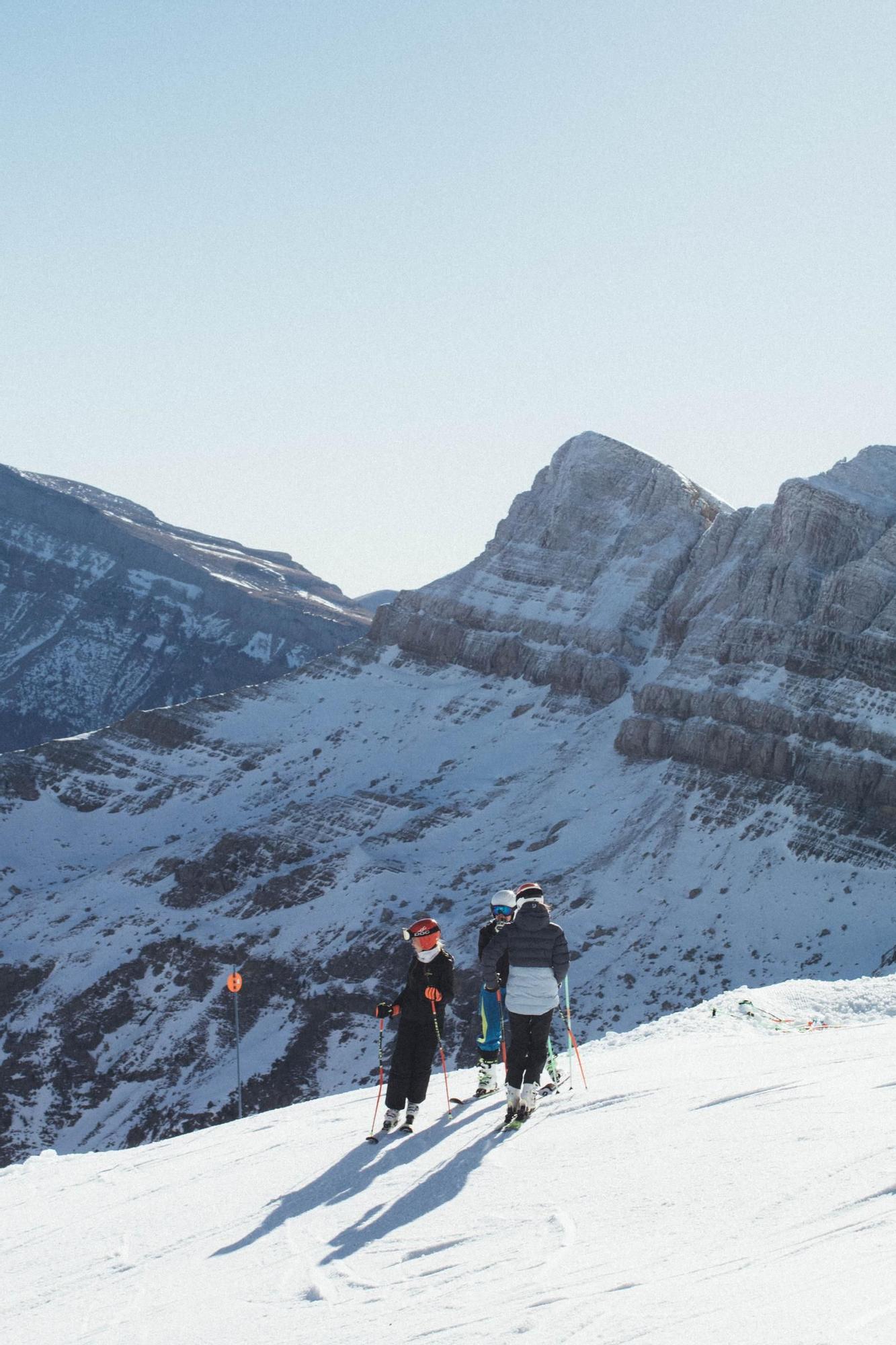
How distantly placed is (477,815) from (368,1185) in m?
58.9

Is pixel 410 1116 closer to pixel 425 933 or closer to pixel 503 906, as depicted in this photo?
pixel 425 933

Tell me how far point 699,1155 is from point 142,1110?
46480 mm

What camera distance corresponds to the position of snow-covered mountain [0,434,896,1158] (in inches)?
2092

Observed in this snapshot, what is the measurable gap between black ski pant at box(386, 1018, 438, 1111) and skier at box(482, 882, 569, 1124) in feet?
4.14

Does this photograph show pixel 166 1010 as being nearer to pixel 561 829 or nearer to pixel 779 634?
pixel 561 829

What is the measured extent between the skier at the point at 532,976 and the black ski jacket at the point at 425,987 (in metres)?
1.03

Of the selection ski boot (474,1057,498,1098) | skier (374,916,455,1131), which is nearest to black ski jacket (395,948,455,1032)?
skier (374,916,455,1131)

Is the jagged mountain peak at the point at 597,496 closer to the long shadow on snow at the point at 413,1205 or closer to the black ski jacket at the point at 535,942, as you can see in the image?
the black ski jacket at the point at 535,942

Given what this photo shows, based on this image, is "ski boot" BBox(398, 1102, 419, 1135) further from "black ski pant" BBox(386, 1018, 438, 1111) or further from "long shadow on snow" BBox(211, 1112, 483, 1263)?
"long shadow on snow" BBox(211, 1112, 483, 1263)

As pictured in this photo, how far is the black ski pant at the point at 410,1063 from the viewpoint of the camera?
43.9 ft

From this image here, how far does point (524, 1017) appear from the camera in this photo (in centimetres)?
1285

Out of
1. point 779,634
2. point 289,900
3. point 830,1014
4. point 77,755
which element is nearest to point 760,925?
point 779,634

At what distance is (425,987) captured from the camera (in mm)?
13836

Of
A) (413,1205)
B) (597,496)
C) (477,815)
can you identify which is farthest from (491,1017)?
(597,496)
